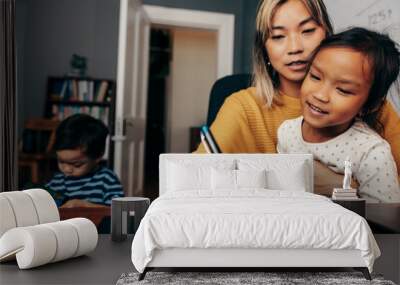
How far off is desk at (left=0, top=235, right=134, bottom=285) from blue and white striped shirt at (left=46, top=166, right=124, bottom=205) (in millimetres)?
1275

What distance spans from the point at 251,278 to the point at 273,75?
2.45 meters

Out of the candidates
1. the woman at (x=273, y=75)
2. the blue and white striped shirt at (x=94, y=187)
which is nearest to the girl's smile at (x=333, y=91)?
the woman at (x=273, y=75)

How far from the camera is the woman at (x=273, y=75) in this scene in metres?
4.94

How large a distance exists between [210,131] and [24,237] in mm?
2532

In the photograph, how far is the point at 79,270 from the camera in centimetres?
331

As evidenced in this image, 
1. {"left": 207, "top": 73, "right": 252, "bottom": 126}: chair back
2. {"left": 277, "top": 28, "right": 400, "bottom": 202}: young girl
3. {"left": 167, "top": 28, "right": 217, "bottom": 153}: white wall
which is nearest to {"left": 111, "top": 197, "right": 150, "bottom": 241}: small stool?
{"left": 207, "top": 73, "right": 252, "bottom": 126}: chair back

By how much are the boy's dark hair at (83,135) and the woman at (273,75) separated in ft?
3.72

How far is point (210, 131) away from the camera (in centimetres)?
535

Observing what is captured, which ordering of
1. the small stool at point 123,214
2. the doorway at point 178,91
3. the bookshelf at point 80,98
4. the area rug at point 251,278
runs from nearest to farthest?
the area rug at point 251,278 → the small stool at point 123,214 → the bookshelf at point 80,98 → the doorway at point 178,91

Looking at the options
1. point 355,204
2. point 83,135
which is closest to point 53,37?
point 83,135

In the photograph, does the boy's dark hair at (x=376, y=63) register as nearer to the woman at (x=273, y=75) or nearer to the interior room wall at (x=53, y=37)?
the woman at (x=273, y=75)

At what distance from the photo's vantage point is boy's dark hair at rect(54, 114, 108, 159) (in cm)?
517

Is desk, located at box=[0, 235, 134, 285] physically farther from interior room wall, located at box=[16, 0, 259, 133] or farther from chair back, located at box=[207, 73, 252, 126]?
interior room wall, located at box=[16, 0, 259, 133]

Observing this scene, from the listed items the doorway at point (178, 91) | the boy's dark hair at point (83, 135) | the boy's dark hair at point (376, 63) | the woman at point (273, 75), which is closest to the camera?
the boy's dark hair at point (376, 63)
